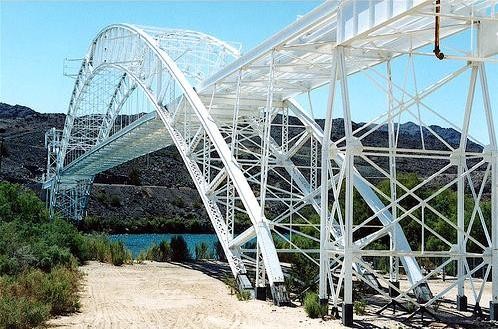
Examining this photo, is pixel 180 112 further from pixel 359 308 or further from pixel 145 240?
pixel 145 240

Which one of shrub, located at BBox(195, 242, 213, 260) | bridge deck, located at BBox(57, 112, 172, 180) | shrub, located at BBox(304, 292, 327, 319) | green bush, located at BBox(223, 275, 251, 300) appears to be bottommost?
shrub, located at BBox(195, 242, 213, 260)

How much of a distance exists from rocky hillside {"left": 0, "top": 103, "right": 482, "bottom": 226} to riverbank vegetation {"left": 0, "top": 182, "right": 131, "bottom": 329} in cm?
4792

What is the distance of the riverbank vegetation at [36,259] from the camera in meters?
15.5

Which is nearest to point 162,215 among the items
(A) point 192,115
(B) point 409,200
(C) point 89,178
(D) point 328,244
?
(C) point 89,178

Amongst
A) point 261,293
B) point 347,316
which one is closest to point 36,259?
point 261,293

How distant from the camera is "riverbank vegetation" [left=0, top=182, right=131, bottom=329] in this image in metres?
15.5

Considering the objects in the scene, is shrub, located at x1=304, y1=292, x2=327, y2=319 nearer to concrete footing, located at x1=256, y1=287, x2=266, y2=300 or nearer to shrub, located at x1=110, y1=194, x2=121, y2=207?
concrete footing, located at x1=256, y1=287, x2=266, y2=300

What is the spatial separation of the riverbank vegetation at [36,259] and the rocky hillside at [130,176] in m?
47.9

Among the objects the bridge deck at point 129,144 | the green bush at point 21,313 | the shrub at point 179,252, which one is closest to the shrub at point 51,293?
the green bush at point 21,313

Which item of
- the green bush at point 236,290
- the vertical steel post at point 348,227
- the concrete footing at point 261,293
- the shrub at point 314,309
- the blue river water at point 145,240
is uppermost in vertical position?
the vertical steel post at point 348,227

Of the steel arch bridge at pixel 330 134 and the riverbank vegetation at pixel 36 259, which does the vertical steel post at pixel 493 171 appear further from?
the riverbank vegetation at pixel 36 259

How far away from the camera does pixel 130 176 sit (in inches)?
4023

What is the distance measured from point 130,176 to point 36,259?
76.7 m

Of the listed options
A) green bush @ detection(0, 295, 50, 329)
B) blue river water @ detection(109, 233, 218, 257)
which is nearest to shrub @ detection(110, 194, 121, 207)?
blue river water @ detection(109, 233, 218, 257)
